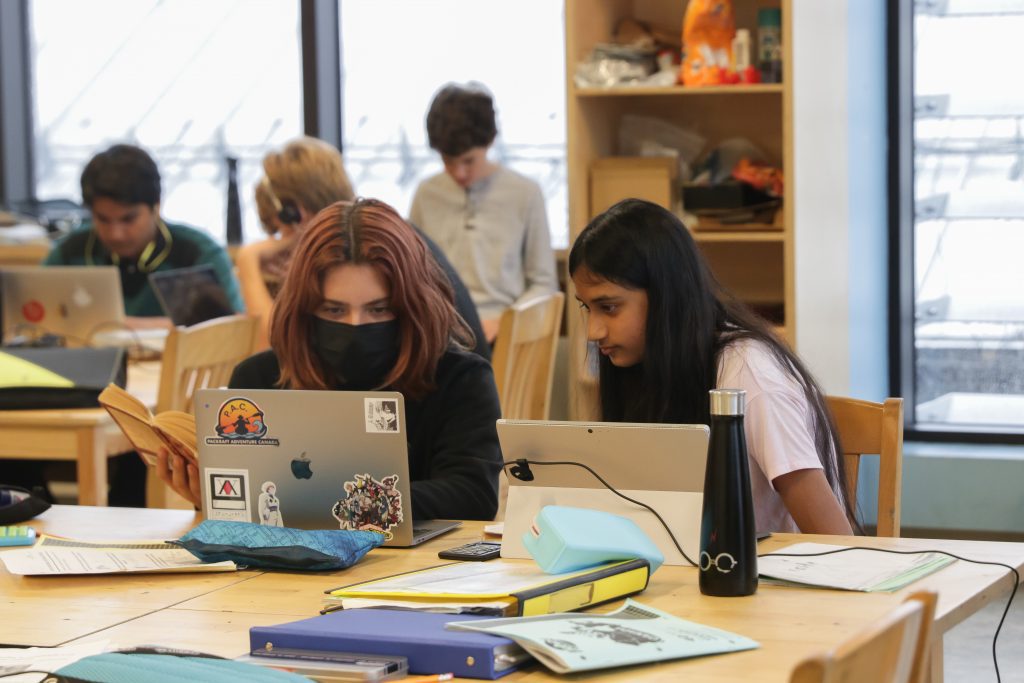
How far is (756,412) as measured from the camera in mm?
1963

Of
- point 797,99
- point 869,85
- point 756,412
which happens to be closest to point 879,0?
point 869,85

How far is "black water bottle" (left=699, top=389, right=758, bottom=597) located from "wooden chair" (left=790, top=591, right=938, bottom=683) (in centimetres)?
40

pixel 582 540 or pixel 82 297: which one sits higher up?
pixel 82 297

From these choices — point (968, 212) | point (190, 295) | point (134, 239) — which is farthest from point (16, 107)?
point (968, 212)

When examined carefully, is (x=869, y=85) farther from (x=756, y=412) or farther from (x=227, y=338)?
(x=756, y=412)

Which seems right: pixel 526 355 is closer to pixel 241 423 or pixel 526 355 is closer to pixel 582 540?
pixel 241 423

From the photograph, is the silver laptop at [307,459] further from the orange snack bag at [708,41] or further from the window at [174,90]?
the window at [174,90]

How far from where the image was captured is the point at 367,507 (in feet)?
5.87

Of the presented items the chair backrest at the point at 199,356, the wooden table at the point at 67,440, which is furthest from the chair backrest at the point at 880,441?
the wooden table at the point at 67,440

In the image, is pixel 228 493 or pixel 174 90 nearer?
Answer: pixel 228 493

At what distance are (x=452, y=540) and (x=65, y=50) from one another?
4282 mm

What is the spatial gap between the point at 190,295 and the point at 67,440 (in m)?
0.83

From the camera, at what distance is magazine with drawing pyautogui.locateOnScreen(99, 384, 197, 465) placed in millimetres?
1920

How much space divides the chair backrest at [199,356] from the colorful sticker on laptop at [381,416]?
119 cm
